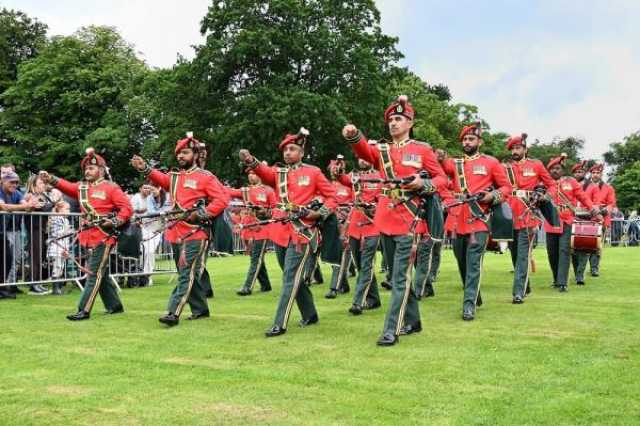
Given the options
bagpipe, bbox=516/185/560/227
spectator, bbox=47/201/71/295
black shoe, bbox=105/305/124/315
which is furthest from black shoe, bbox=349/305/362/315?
spectator, bbox=47/201/71/295

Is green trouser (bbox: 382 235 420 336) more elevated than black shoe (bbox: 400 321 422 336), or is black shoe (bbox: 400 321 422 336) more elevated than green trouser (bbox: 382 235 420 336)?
green trouser (bbox: 382 235 420 336)

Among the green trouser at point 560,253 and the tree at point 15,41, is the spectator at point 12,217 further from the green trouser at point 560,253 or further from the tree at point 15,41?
the tree at point 15,41

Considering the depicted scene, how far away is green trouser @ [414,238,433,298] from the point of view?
1251 centimetres

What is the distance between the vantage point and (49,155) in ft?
147

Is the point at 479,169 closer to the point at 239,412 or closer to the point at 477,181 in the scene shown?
the point at 477,181

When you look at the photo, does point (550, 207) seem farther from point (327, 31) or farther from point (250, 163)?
point (327, 31)

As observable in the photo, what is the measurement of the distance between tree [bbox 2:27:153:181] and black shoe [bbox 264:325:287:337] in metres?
36.3

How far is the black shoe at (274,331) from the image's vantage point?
899 cm

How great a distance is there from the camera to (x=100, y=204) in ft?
36.7

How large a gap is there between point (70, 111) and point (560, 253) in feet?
126

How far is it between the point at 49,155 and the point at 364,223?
119 feet

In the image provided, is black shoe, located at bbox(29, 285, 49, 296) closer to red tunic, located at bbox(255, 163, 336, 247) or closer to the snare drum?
red tunic, located at bbox(255, 163, 336, 247)

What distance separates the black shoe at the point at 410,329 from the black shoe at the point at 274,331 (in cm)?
140

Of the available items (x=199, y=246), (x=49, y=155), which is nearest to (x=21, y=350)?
(x=199, y=246)
